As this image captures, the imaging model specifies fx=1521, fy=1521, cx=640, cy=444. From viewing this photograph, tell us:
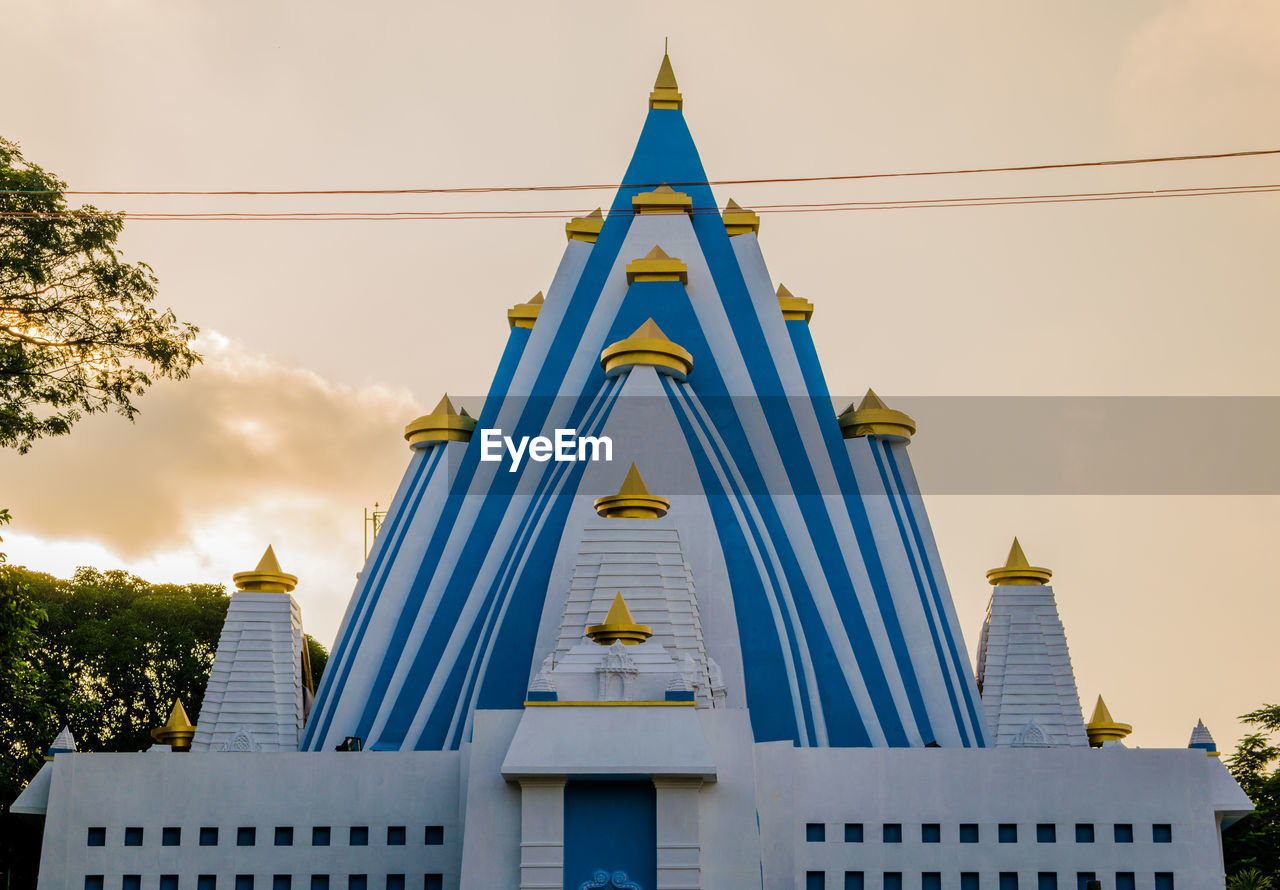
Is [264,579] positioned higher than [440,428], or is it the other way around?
[440,428]

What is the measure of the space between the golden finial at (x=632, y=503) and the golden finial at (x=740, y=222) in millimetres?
7976

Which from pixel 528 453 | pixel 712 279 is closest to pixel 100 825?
pixel 528 453

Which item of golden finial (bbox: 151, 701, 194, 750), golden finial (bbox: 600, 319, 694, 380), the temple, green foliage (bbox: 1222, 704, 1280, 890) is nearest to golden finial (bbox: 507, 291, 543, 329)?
the temple

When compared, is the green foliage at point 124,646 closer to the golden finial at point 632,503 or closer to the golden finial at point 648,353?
the golden finial at point 648,353

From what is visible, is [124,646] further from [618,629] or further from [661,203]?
[618,629]

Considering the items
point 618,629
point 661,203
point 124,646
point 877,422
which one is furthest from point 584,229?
point 124,646

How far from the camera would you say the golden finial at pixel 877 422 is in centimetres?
2383

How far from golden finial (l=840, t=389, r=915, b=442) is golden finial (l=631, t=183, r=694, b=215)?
4.63 metres

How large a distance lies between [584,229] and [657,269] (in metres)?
2.42

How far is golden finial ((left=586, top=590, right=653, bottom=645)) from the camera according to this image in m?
17.6

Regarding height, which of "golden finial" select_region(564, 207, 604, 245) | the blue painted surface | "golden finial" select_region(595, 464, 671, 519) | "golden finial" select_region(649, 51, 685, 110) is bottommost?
the blue painted surface

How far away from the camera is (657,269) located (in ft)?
79.7

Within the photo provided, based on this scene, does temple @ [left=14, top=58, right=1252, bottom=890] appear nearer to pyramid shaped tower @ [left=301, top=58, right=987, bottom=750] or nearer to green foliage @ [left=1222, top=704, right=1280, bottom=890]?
pyramid shaped tower @ [left=301, top=58, right=987, bottom=750]

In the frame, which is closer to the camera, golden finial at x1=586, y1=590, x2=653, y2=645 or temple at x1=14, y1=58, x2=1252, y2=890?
temple at x1=14, y1=58, x2=1252, y2=890
